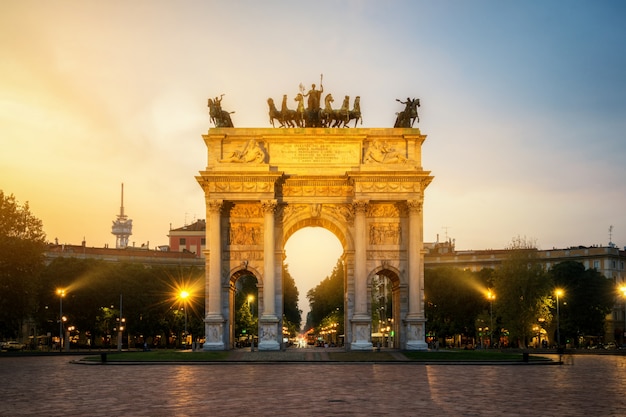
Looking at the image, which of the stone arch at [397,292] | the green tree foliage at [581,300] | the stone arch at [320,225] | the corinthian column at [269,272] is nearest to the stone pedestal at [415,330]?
the stone arch at [397,292]

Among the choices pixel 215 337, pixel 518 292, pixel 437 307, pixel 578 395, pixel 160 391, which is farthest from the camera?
pixel 437 307

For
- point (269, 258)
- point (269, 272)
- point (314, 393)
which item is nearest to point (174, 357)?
point (269, 272)

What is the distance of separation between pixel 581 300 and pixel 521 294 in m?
14.1

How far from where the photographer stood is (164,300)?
91.1m

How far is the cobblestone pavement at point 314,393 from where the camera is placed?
2041cm

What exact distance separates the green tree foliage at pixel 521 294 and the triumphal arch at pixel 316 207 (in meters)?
29.0

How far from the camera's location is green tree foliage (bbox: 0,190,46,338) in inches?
2464

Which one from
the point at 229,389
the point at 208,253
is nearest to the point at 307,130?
the point at 208,253

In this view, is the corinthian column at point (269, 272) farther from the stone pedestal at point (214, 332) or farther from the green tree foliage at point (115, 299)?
the green tree foliage at point (115, 299)

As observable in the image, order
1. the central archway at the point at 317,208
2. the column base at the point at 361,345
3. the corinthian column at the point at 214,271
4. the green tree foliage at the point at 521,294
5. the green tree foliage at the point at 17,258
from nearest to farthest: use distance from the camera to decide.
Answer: the column base at the point at 361,345
the corinthian column at the point at 214,271
the central archway at the point at 317,208
the green tree foliage at the point at 17,258
the green tree foliage at the point at 521,294

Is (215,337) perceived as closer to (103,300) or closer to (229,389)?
(229,389)

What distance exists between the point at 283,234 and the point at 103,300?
1481 inches

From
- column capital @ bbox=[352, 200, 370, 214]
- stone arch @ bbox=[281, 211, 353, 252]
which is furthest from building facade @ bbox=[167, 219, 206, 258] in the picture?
column capital @ bbox=[352, 200, 370, 214]

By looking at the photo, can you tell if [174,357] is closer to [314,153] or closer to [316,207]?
[316,207]
